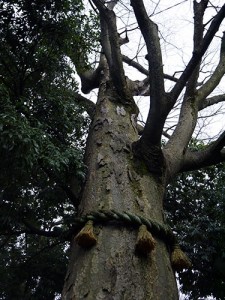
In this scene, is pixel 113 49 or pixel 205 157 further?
pixel 205 157

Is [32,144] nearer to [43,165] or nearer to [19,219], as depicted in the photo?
[43,165]

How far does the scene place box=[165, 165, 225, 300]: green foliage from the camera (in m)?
4.31

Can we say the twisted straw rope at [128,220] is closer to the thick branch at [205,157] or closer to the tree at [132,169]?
the tree at [132,169]

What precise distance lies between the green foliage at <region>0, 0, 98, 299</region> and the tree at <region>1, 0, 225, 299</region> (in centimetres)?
2

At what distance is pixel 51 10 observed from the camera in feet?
11.1

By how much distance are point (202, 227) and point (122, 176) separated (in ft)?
7.81

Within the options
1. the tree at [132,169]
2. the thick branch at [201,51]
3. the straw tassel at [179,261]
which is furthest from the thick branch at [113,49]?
the straw tassel at [179,261]

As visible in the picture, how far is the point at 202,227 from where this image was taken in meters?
4.48

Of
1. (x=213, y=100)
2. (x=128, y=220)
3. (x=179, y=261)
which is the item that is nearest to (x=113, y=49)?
(x=128, y=220)

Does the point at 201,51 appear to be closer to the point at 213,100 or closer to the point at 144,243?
the point at 144,243

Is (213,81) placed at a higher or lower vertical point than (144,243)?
higher

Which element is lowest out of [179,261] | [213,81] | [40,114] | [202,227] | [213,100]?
[179,261]

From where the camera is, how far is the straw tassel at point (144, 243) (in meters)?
1.82

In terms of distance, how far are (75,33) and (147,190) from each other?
6.63ft
